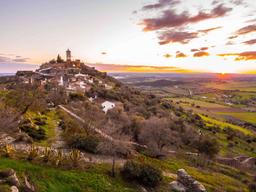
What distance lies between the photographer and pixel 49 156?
19.0m

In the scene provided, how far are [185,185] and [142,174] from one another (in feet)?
13.8

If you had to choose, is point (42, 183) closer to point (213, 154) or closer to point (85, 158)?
point (85, 158)

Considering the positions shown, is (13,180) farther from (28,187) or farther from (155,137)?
(155,137)

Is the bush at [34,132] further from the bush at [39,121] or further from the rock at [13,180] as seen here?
the rock at [13,180]

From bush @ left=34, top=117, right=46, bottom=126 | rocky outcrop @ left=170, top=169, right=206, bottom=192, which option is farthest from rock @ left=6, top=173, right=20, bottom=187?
bush @ left=34, top=117, right=46, bottom=126

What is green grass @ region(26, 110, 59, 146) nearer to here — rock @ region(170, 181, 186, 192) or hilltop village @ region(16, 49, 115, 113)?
rock @ region(170, 181, 186, 192)

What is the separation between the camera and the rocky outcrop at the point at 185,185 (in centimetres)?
2014

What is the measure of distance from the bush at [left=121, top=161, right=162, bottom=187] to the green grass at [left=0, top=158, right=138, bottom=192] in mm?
960

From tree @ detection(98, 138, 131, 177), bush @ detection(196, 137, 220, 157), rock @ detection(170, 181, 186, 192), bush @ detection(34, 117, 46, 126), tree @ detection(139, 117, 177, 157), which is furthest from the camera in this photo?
bush @ detection(196, 137, 220, 157)

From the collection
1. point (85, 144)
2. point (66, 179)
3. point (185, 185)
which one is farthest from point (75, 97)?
point (185, 185)

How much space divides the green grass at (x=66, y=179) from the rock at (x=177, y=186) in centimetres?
375

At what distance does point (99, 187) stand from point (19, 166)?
619 centimetres

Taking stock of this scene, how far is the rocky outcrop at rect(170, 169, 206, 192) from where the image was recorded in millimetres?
20141

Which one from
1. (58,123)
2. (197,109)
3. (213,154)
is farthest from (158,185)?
(197,109)
